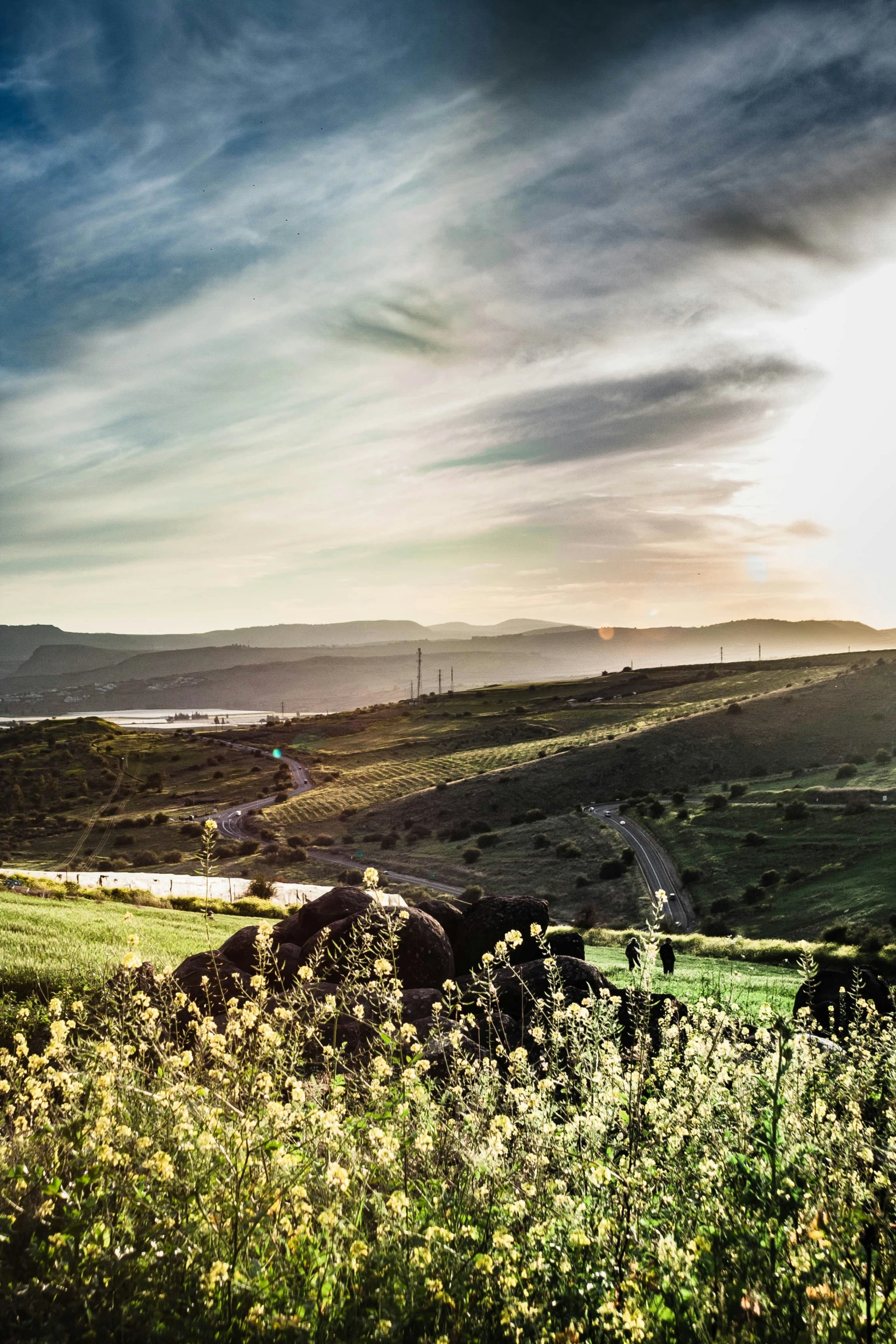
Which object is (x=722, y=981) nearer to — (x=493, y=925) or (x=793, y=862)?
(x=493, y=925)

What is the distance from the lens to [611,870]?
59031mm

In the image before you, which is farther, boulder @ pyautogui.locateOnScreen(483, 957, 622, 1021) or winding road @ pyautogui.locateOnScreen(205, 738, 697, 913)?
winding road @ pyautogui.locateOnScreen(205, 738, 697, 913)

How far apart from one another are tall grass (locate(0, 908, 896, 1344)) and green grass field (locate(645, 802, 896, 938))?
127 feet

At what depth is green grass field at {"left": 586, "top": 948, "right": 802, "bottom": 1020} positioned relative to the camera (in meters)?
12.0

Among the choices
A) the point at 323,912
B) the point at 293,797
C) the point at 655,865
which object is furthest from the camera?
the point at 293,797

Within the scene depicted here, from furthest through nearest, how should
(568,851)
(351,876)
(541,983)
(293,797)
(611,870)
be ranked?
(293,797) < (568,851) < (351,876) < (611,870) < (541,983)

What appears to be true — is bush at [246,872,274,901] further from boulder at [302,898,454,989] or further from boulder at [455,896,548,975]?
boulder at [302,898,454,989]

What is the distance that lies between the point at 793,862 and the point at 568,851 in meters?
17.4

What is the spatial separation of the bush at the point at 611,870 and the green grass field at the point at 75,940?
4122cm

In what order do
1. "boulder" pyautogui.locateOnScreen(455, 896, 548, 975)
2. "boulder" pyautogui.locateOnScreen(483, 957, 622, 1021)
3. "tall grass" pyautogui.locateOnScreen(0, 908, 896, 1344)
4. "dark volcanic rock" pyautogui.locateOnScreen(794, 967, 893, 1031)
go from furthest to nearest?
"boulder" pyautogui.locateOnScreen(455, 896, 548, 975)
"dark volcanic rock" pyautogui.locateOnScreen(794, 967, 893, 1031)
"boulder" pyautogui.locateOnScreen(483, 957, 622, 1021)
"tall grass" pyautogui.locateOnScreen(0, 908, 896, 1344)

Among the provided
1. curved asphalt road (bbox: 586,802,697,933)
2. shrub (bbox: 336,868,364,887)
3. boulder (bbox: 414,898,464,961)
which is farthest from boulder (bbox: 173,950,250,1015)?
shrub (bbox: 336,868,364,887)

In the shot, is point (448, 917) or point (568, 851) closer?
point (448, 917)

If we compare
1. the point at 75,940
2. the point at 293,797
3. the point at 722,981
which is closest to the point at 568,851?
the point at 293,797

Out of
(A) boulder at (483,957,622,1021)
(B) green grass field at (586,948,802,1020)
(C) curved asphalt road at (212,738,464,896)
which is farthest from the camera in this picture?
(C) curved asphalt road at (212,738,464,896)
